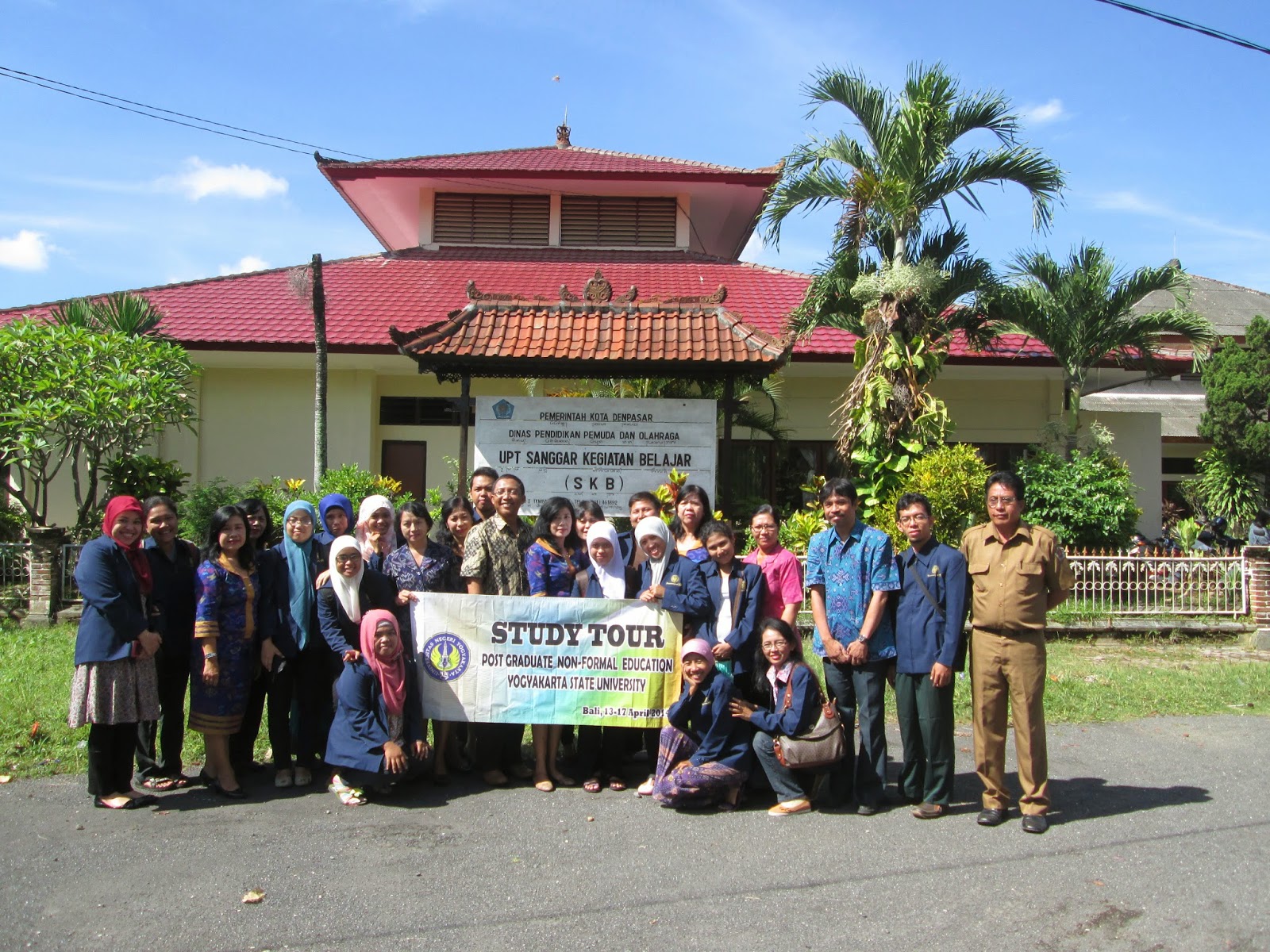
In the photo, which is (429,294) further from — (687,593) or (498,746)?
(687,593)

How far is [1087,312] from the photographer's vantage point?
12953 mm

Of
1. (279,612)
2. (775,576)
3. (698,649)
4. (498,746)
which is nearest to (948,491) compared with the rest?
(775,576)

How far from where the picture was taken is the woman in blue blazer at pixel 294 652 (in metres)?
5.47

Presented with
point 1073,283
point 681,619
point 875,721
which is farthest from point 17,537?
point 1073,283

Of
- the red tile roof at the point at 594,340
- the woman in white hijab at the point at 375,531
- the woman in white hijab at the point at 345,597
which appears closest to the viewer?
the woman in white hijab at the point at 345,597

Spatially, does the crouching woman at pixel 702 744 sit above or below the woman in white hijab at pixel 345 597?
below

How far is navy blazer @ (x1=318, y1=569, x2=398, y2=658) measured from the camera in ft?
17.5

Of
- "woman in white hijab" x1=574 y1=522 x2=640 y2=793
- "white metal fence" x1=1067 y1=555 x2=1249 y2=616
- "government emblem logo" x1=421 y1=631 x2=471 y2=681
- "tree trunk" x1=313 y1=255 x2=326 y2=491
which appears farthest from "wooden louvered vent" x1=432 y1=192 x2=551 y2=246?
"government emblem logo" x1=421 y1=631 x2=471 y2=681

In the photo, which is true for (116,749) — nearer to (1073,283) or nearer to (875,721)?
(875,721)

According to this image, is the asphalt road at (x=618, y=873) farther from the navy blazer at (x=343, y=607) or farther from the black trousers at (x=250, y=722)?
the navy blazer at (x=343, y=607)

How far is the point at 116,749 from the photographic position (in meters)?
5.16

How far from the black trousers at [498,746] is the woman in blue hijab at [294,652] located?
93 centimetres

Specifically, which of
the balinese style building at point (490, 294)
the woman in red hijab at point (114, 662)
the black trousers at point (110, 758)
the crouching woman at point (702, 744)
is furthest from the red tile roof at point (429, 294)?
the black trousers at point (110, 758)

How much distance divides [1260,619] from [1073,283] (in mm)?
4898
